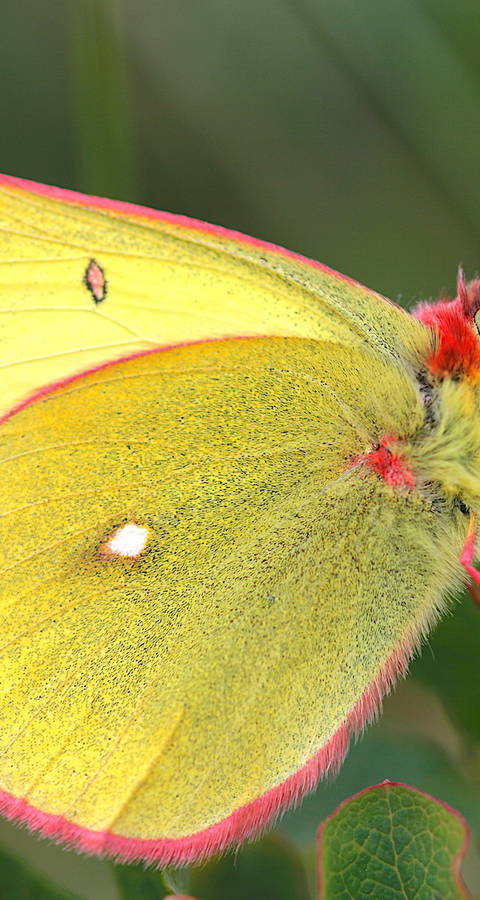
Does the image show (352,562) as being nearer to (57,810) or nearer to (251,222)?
(57,810)

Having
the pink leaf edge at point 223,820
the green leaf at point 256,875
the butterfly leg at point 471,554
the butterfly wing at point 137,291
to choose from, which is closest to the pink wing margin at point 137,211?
the butterfly wing at point 137,291

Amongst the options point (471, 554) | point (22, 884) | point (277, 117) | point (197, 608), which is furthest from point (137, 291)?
point (277, 117)

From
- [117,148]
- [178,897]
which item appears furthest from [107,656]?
[117,148]

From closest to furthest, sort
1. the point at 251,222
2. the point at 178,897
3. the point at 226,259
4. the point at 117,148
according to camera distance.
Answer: the point at 178,897 → the point at 226,259 → the point at 117,148 → the point at 251,222

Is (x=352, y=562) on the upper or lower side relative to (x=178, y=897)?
upper

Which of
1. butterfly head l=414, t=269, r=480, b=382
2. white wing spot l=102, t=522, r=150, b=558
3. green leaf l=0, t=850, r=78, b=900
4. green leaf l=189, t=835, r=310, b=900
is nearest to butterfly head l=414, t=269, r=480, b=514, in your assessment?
butterfly head l=414, t=269, r=480, b=382

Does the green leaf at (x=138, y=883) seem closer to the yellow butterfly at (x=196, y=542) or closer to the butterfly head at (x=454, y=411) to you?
the yellow butterfly at (x=196, y=542)

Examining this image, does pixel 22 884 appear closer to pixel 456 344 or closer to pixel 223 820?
pixel 223 820
